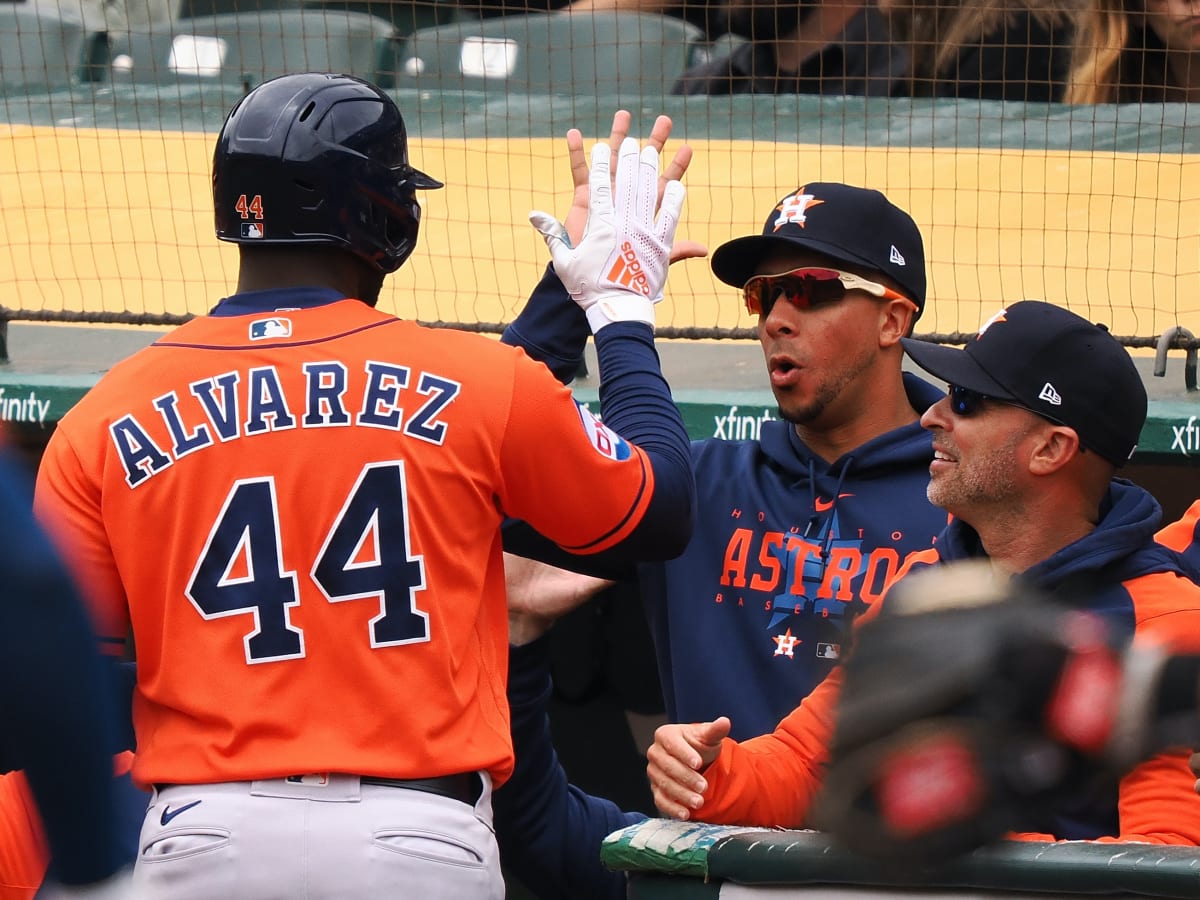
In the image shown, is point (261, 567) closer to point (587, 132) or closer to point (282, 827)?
point (282, 827)

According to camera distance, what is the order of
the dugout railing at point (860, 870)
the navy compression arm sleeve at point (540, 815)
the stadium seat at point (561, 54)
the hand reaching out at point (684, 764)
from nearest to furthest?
the dugout railing at point (860, 870) → the hand reaching out at point (684, 764) → the navy compression arm sleeve at point (540, 815) → the stadium seat at point (561, 54)

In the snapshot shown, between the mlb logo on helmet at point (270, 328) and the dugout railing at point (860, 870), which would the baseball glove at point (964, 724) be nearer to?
the dugout railing at point (860, 870)

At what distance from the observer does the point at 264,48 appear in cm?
710

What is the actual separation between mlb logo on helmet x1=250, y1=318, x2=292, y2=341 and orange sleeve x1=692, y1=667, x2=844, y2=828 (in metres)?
0.87

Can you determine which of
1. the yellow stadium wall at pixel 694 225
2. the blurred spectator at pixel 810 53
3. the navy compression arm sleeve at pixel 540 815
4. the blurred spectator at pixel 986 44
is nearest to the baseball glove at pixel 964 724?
the navy compression arm sleeve at pixel 540 815

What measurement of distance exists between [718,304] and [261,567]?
123 inches

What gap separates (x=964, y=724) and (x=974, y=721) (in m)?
0.01

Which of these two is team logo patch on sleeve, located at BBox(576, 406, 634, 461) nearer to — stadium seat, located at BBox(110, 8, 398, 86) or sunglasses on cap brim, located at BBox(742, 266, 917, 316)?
sunglasses on cap brim, located at BBox(742, 266, 917, 316)

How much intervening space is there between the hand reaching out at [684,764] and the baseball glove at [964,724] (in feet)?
2.11

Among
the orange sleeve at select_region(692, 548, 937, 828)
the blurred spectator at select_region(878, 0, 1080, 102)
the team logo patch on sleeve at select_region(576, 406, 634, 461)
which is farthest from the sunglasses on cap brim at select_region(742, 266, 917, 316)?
the blurred spectator at select_region(878, 0, 1080, 102)

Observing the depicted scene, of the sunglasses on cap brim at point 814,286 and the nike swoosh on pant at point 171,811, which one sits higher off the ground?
the sunglasses on cap brim at point 814,286

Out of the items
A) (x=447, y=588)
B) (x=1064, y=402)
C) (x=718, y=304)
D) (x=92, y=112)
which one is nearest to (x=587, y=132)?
(x=718, y=304)

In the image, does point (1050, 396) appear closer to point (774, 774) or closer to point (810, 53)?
point (774, 774)

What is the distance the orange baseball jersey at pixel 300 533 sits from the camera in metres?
2.05
